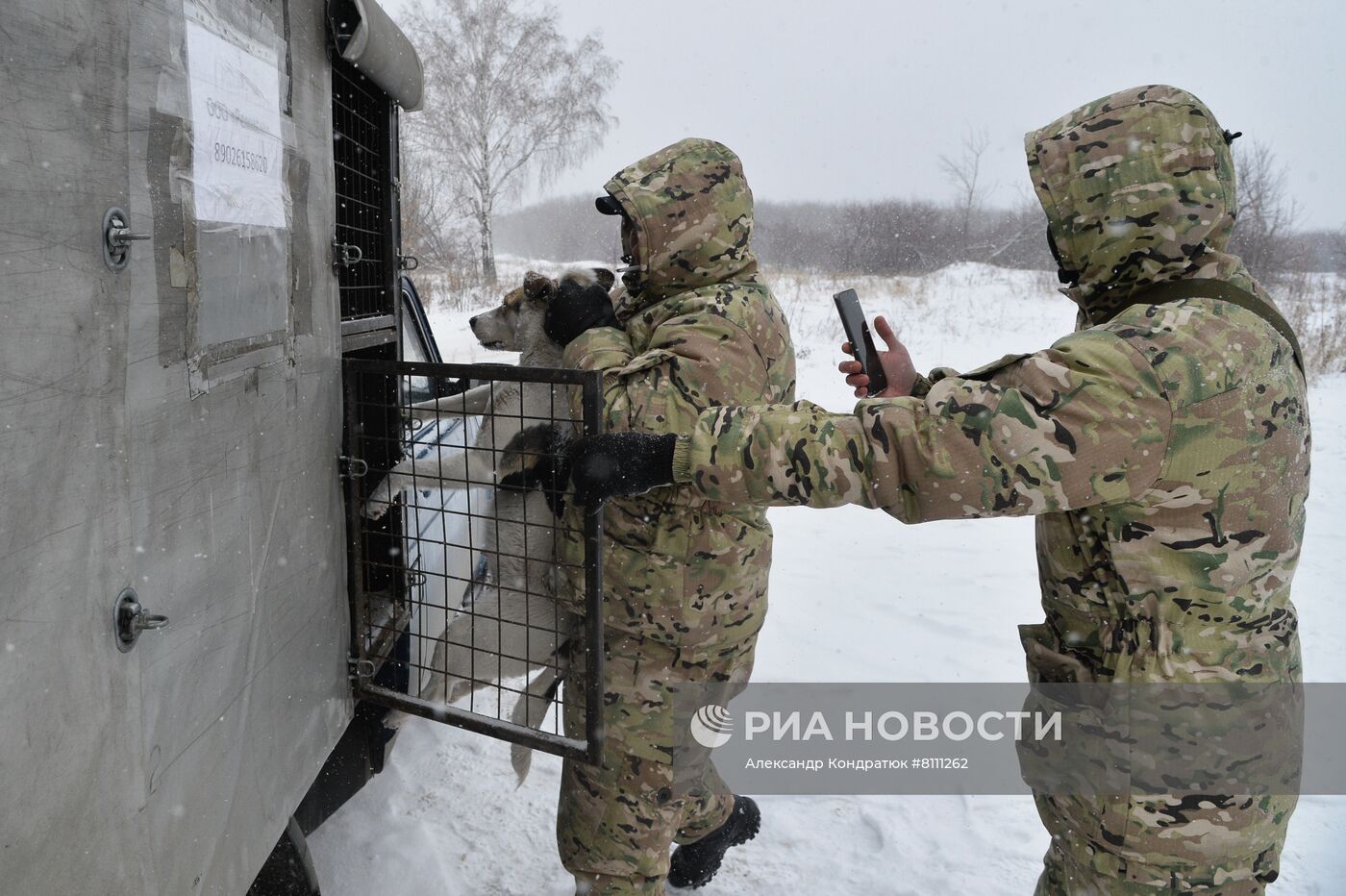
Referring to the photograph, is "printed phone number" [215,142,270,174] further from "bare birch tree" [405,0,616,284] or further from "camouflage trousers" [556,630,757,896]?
"bare birch tree" [405,0,616,284]

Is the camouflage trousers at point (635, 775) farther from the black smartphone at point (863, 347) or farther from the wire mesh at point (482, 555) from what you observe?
the black smartphone at point (863, 347)

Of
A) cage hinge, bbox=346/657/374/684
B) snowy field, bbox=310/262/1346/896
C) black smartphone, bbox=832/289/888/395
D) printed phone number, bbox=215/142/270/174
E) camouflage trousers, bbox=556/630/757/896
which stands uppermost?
printed phone number, bbox=215/142/270/174

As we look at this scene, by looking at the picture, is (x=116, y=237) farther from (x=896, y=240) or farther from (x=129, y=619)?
(x=896, y=240)

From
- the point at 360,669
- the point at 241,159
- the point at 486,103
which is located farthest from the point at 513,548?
the point at 486,103

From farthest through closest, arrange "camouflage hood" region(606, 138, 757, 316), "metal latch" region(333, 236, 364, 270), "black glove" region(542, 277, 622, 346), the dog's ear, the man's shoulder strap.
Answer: the dog's ear, "black glove" region(542, 277, 622, 346), "camouflage hood" region(606, 138, 757, 316), "metal latch" region(333, 236, 364, 270), the man's shoulder strap

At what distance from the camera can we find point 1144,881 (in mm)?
1712

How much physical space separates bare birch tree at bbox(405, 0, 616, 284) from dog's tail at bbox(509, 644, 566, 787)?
18.7 m

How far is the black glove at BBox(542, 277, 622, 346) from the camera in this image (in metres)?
2.36

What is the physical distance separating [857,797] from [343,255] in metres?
2.69

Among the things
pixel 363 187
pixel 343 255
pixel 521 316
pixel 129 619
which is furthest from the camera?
pixel 521 316

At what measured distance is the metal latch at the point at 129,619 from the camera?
110cm

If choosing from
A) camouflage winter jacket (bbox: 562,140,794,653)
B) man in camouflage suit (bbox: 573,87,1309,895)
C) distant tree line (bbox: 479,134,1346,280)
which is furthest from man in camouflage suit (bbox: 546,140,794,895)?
distant tree line (bbox: 479,134,1346,280)

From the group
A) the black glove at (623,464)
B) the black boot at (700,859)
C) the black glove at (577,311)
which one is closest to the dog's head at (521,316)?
the black glove at (577,311)

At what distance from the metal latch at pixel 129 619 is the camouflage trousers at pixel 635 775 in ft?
4.10
